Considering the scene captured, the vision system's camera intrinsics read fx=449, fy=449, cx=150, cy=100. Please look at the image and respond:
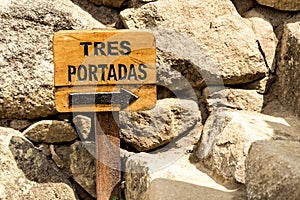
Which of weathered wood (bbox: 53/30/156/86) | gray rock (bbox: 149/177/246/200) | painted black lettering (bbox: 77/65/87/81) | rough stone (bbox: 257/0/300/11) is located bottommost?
gray rock (bbox: 149/177/246/200)

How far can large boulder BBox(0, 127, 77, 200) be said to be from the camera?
1.65 m

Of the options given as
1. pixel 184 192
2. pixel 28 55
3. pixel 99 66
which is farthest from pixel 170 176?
pixel 28 55

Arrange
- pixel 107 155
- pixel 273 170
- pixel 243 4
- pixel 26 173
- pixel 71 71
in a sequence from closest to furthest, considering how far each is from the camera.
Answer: pixel 273 170 < pixel 71 71 < pixel 107 155 < pixel 26 173 < pixel 243 4

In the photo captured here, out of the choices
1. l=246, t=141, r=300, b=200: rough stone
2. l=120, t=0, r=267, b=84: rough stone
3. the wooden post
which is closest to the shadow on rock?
the wooden post

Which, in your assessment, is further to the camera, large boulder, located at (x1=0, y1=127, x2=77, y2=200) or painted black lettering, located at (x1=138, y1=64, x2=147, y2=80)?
large boulder, located at (x1=0, y1=127, x2=77, y2=200)

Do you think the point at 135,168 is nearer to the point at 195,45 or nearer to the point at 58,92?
the point at 58,92

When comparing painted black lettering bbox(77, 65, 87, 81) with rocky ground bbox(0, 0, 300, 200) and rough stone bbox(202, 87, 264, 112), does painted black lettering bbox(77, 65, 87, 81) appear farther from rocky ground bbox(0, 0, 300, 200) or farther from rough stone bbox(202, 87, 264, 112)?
rough stone bbox(202, 87, 264, 112)

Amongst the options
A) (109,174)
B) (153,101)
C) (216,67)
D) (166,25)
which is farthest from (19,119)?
(216,67)

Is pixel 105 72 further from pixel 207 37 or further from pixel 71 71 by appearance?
pixel 207 37

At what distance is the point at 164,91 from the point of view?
1814 mm

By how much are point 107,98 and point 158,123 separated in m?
0.33

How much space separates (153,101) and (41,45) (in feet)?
1.70

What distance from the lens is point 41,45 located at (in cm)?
172

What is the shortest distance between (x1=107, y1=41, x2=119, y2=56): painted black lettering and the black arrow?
0.12m
